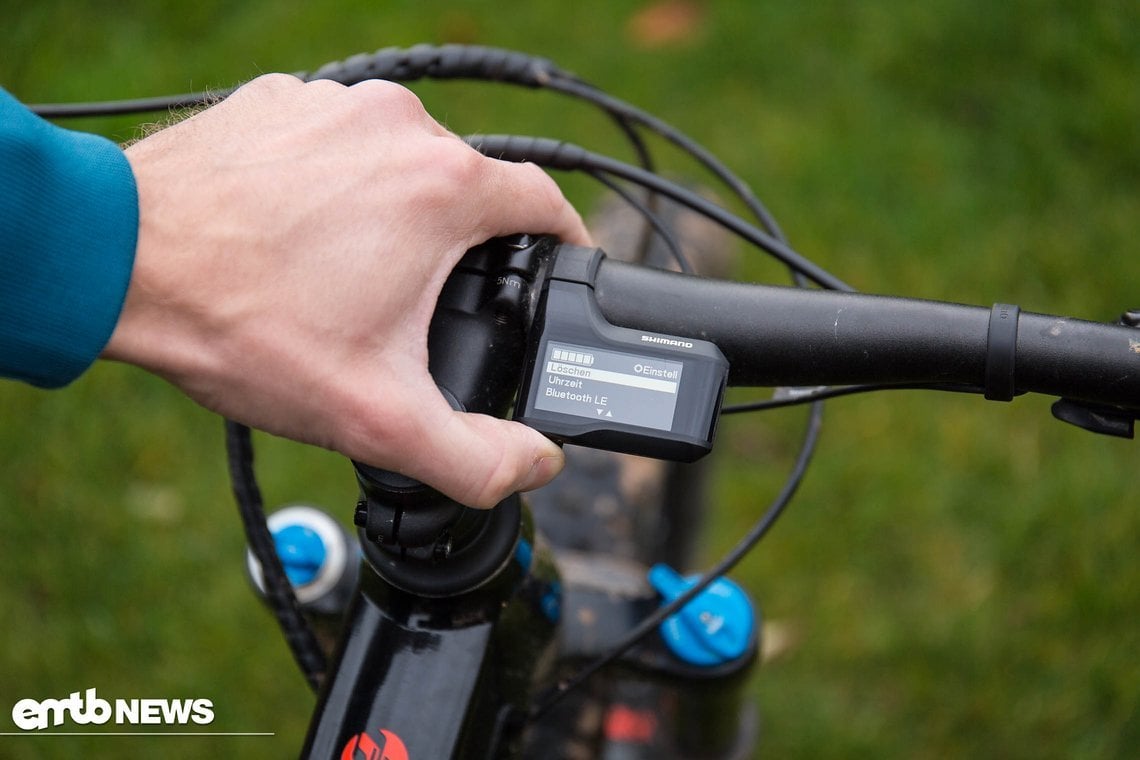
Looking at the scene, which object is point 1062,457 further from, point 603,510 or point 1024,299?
point 603,510

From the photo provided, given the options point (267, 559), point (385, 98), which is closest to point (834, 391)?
point (385, 98)

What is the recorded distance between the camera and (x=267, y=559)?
102 cm

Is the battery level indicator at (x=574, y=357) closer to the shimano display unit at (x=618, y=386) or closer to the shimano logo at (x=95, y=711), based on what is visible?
the shimano display unit at (x=618, y=386)

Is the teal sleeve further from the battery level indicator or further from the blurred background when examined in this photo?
the blurred background

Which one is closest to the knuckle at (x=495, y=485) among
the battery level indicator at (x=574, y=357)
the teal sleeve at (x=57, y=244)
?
the battery level indicator at (x=574, y=357)

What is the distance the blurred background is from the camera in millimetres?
2023

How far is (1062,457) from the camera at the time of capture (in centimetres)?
221

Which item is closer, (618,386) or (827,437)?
(618,386)

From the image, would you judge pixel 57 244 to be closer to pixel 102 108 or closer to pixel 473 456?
pixel 473 456

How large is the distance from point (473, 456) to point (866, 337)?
323 millimetres

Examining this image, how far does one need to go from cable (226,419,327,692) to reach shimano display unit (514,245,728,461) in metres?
0.35

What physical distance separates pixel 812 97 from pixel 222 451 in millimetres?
1764

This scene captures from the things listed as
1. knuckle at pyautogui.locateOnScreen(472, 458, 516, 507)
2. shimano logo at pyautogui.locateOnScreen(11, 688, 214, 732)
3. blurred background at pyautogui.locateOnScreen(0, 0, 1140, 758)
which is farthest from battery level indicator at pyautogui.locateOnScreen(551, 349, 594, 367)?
blurred background at pyautogui.locateOnScreen(0, 0, 1140, 758)

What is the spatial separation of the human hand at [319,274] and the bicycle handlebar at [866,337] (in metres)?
0.15
